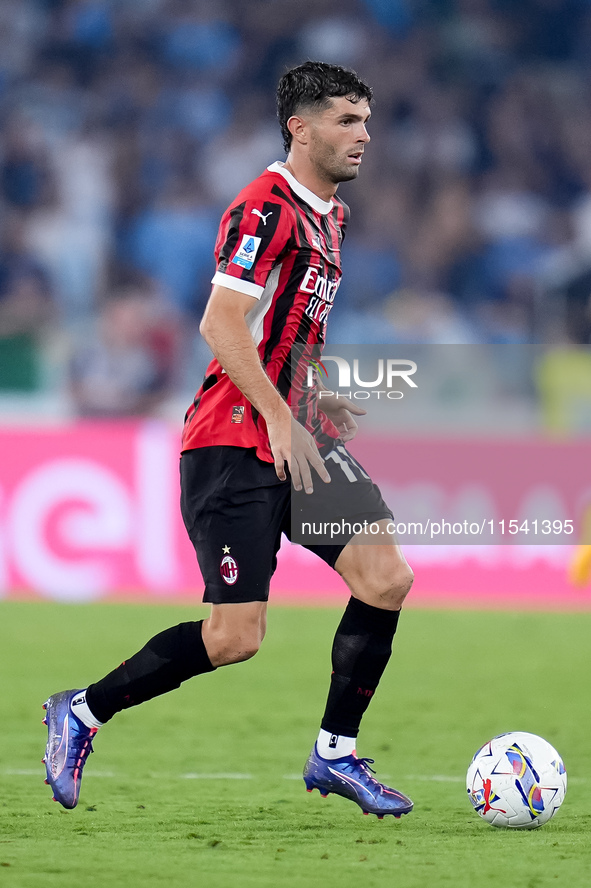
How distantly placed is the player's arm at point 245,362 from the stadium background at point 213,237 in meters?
5.54

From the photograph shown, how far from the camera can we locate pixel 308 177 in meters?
4.19

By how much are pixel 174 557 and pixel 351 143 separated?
5.77 m

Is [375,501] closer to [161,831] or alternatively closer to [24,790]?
[161,831]

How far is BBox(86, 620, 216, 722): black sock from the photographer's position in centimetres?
400

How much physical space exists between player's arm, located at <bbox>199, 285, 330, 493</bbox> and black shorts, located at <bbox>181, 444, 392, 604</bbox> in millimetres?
182

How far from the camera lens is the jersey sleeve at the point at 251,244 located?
3.89 meters

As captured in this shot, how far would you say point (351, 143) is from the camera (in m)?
4.13

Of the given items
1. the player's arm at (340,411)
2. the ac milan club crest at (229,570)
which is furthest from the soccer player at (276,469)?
the player's arm at (340,411)

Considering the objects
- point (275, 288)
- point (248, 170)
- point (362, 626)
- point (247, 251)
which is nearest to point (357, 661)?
point (362, 626)

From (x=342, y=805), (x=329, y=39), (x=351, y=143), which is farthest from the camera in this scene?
(x=329, y=39)

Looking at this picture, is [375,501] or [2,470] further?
[2,470]

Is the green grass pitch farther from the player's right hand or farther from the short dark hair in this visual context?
the short dark hair

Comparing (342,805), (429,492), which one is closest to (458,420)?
(429,492)

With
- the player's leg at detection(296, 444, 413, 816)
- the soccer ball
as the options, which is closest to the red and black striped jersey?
the player's leg at detection(296, 444, 413, 816)
